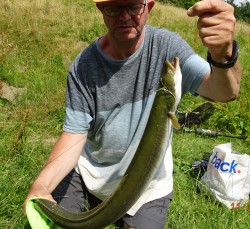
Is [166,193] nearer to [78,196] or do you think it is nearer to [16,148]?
[78,196]

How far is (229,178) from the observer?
3.65 metres

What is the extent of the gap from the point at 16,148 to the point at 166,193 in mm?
1699

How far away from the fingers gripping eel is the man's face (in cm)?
74

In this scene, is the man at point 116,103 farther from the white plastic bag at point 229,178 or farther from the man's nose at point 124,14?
the white plastic bag at point 229,178

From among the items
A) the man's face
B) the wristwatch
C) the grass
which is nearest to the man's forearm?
the grass

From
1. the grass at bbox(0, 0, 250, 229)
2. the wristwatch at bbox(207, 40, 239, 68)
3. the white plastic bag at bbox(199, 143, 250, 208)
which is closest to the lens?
the wristwatch at bbox(207, 40, 239, 68)

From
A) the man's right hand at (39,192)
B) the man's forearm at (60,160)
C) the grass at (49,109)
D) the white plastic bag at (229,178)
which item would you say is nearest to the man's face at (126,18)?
the grass at (49,109)

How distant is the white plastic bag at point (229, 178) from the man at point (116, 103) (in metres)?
0.73

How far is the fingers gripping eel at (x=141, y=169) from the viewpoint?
197 centimetres

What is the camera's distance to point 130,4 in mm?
2555

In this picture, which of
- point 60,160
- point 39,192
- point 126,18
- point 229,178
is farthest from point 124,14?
point 229,178

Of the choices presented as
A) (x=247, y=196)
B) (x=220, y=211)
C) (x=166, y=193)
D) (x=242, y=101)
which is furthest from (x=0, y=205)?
(x=242, y=101)

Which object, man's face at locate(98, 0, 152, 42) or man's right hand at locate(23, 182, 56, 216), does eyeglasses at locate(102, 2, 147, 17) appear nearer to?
man's face at locate(98, 0, 152, 42)

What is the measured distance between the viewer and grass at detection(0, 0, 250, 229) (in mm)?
3311
